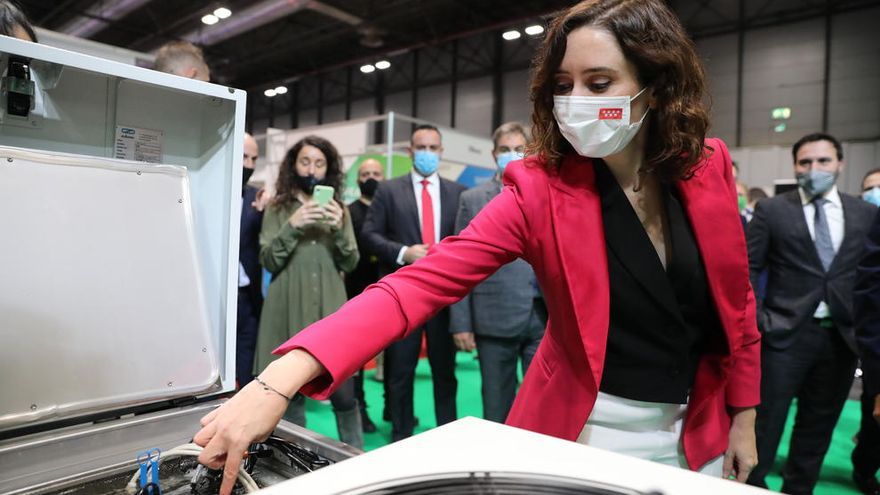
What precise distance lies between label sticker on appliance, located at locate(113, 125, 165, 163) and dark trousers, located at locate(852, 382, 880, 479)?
10.1 ft

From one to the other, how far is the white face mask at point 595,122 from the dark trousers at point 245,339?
1977 mm

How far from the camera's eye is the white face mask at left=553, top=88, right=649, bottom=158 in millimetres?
942

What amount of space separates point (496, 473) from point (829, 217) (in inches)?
101

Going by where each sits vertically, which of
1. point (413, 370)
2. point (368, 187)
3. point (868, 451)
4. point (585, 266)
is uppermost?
point (368, 187)

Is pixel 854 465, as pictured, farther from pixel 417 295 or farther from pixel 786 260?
pixel 417 295

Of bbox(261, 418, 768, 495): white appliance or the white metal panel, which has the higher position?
the white metal panel

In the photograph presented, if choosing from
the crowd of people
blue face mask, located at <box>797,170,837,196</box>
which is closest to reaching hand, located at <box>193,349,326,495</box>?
the crowd of people

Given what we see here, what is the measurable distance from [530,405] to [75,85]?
39.5 inches

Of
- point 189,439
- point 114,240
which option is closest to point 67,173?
point 114,240

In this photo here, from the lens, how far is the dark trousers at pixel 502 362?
251 centimetres

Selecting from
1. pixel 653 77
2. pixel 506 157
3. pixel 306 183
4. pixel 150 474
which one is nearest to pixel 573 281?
pixel 653 77

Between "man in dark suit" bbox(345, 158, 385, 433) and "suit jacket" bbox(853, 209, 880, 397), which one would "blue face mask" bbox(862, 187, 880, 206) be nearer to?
"suit jacket" bbox(853, 209, 880, 397)

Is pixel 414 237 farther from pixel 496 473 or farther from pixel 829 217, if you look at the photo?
pixel 496 473

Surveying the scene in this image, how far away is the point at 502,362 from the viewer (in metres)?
2.52
